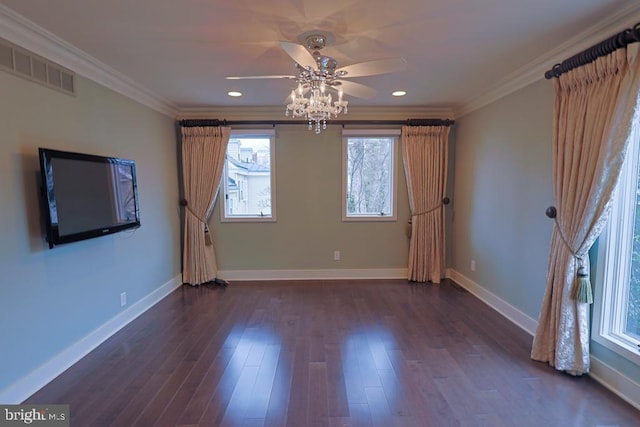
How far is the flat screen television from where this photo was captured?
87.4 inches

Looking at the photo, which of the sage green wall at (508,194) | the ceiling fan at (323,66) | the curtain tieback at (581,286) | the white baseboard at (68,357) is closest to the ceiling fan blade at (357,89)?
the ceiling fan at (323,66)

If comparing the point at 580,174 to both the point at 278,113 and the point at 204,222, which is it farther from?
the point at 204,222

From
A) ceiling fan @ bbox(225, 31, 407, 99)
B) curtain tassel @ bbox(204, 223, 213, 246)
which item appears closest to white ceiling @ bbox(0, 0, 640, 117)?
ceiling fan @ bbox(225, 31, 407, 99)

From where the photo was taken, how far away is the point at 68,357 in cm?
247

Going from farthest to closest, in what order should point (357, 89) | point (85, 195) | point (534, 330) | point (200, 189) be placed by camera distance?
point (200, 189) < point (534, 330) < point (357, 89) < point (85, 195)

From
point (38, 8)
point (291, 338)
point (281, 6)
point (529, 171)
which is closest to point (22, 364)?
point (291, 338)

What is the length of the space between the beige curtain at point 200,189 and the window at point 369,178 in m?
1.80

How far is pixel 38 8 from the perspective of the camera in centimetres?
192

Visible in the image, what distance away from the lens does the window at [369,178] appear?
466cm

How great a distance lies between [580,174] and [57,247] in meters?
3.88

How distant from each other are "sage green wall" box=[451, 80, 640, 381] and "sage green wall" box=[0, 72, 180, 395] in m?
4.01

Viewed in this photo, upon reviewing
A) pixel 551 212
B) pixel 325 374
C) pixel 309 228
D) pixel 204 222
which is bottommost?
pixel 325 374

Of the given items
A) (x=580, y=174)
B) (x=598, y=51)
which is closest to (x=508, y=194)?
(x=580, y=174)

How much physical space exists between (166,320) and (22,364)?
128cm
